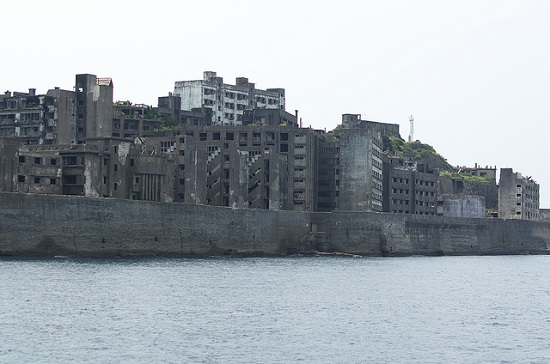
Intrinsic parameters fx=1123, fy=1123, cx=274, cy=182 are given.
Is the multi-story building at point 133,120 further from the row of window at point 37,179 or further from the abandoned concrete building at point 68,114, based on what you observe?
the row of window at point 37,179

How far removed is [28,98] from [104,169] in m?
38.8

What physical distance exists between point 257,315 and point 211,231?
6028 cm

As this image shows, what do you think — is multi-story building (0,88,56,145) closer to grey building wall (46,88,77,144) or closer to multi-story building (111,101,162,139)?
grey building wall (46,88,77,144)

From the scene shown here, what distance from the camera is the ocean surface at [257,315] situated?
189ft

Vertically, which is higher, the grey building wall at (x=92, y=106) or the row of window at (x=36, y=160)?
→ the grey building wall at (x=92, y=106)

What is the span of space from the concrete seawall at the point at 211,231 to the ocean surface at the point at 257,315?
307 centimetres

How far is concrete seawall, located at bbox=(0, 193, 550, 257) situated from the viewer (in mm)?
111438

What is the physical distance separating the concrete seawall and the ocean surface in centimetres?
307

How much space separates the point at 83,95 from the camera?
161500 mm

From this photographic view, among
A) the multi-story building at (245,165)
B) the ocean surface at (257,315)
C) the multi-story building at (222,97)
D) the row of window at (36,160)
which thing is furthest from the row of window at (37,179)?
the multi-story building at (222,97)

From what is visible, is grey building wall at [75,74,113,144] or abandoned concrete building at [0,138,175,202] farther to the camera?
grey building wall at [75,74,113,144]

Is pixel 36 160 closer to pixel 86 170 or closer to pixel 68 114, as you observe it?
pixel 86 170

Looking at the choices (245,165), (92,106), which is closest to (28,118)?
(92,106)

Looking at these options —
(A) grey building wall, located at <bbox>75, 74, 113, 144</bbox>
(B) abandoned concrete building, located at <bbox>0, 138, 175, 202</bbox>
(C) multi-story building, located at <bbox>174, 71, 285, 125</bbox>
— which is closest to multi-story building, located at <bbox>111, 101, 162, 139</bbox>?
(A) grey building wall, located at <bbox>75, 74, 113, 144</bbox>
